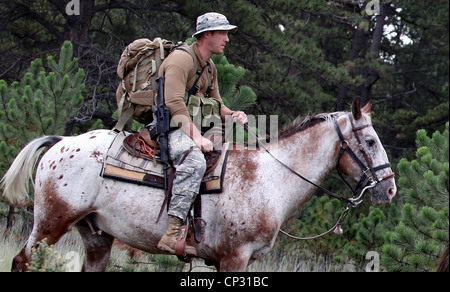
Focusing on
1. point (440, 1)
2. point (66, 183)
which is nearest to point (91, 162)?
point (66, 183)

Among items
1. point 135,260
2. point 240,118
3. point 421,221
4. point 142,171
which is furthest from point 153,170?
point 135,260

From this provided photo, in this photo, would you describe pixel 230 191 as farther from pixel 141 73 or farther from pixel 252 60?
pixel 252 60

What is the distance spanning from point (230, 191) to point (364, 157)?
1.25 metres

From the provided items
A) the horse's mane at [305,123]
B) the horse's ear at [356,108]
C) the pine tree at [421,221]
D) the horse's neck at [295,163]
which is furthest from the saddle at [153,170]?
the pine tree at [421,221]

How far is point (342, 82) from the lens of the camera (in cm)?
1432

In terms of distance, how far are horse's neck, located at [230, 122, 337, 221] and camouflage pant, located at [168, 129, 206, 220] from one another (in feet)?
1.39

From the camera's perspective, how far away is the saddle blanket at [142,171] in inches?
197

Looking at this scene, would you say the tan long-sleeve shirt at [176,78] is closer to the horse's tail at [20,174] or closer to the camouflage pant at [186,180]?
the camouflage pant at [186,180]

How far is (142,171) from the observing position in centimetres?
506

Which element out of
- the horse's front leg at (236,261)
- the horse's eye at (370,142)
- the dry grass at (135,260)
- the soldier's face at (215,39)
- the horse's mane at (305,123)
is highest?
the soldier's face at (215,39)

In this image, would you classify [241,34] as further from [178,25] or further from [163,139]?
[163,139]

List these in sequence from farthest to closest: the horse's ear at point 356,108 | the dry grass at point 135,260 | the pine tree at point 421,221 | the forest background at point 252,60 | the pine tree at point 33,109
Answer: the forest background at point 252,60, the pine tree at point 33,109, the dry grass at point 135,260, the pine tree at point 421,221, the horse's ear at point 356,108
